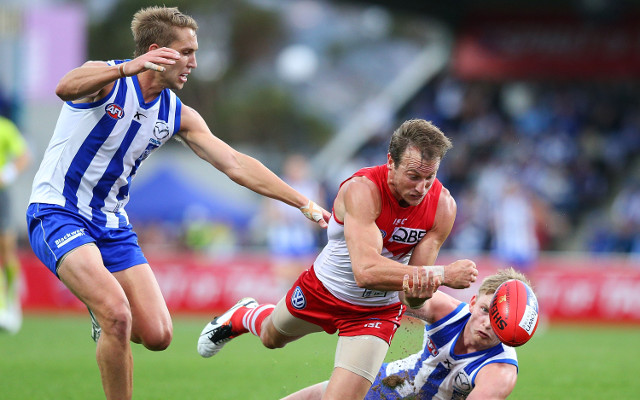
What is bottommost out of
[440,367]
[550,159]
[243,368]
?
[243,368]

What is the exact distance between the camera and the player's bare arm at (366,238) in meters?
4.98

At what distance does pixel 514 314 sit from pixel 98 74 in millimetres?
2721

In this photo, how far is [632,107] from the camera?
2094 centimetres

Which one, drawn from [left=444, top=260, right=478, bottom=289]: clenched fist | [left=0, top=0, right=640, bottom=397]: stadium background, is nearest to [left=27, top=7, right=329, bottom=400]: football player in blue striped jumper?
[left=444, top=260, right=478, bottom=289]: clenched fist

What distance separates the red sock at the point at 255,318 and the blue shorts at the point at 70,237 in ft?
3.12

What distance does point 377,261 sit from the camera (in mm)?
5012

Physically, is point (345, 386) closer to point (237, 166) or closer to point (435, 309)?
point (435, 309)

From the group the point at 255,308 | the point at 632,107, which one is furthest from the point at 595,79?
the point at 255,308

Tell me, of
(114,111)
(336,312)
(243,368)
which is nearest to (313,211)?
(336,312)

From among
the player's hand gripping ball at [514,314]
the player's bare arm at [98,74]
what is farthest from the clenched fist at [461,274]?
the player's bare arm at [98,74]

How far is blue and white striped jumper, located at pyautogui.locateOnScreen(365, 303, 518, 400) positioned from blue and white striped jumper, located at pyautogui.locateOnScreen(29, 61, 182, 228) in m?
2.09

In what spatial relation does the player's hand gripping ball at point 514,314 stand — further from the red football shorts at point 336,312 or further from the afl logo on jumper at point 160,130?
the afl logo on jumper at point 160,130

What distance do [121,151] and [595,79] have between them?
58.4 ft

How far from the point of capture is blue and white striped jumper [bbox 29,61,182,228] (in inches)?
215
